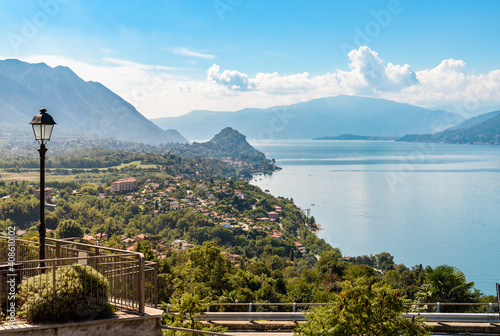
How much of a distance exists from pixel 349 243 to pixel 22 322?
52.0m

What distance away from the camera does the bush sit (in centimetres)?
379

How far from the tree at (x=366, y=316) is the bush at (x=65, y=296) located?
2.26 meters

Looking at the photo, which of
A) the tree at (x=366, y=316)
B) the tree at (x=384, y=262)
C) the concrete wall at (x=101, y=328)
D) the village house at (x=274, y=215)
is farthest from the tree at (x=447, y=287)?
the village house at (x=274, y=215)

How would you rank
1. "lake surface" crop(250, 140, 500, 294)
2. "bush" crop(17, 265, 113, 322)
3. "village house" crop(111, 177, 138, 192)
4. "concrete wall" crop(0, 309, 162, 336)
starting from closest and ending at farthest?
"concrete wall" crop(0, 309, 162, 336)
"bush" crop(17, 265, 113, 322)
"lake surface" crop(250, 140, 500, 294)
"village house" crop(111, 177, 138, 192)

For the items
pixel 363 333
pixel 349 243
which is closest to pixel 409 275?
pixel 363 333

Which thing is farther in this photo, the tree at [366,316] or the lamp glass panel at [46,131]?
the lamp glass panel at [46,131]

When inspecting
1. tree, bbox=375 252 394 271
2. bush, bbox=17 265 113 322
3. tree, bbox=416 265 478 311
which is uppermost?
bush, bbox=17 265 113 322

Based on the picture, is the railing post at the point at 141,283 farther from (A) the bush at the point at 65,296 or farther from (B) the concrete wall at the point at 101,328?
(A) the bush at the point at 65,296

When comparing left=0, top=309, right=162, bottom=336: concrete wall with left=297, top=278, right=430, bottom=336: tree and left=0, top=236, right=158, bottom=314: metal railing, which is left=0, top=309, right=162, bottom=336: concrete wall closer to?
left=0, top=236, right=158, bottom=314: metal railing

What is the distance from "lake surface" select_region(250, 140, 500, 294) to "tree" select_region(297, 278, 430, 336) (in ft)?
126

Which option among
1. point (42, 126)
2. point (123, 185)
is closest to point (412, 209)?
point (123, 185)

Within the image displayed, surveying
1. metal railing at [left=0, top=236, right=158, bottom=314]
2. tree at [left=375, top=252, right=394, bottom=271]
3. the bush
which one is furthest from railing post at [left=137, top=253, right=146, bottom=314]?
tree at [left=375, top=252, right=394, bottom=271]

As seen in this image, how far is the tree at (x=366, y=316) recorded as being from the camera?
14.9 feet

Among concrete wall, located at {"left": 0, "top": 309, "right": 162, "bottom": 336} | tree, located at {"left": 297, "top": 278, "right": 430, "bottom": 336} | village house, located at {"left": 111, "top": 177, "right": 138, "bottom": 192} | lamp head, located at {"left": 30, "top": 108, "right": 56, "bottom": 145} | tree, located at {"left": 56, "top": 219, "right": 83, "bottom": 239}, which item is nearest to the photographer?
concrete wall, located at {"left": 0, "top": 309, "right": 162, "bottom": 336}
